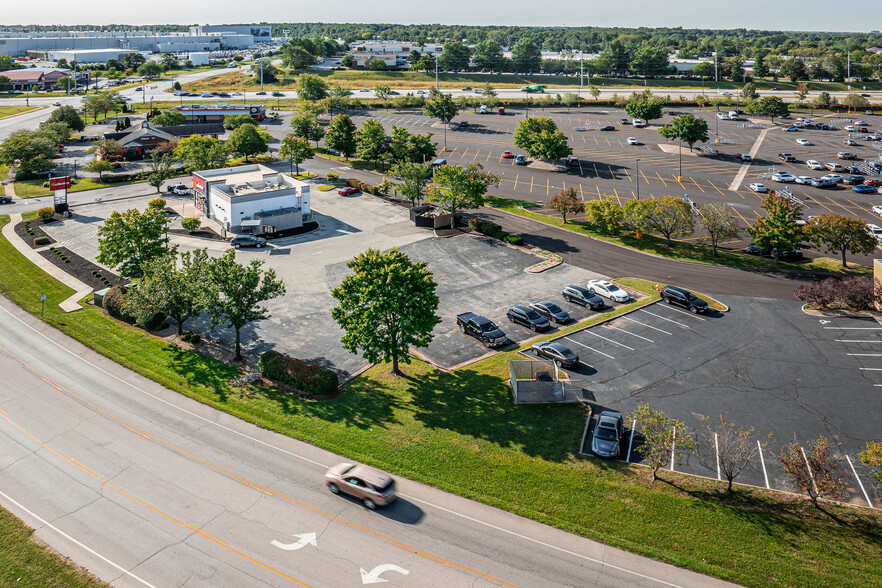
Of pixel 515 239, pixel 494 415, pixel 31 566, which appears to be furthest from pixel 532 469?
pixel 515 239

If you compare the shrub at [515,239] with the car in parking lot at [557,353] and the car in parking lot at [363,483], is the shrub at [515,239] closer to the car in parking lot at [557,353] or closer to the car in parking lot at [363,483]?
the car in parking lot at [557,353]

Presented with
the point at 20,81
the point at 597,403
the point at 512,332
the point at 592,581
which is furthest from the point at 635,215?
the point at 20,81

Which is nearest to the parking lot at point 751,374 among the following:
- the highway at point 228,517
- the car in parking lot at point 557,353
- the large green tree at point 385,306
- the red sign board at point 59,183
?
the car in parking lot at point 557,353

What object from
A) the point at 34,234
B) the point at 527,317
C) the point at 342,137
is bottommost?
the point at 527,317

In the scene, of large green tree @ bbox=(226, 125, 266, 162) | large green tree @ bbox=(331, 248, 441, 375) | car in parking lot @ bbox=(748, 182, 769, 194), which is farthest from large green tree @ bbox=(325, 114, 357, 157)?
large green tree @ bbox=(331, 248, 441, 375)

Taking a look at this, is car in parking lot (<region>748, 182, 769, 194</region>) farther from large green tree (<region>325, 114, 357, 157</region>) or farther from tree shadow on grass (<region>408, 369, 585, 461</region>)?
large green tree (<region>325, 114, 357, 157</region>)

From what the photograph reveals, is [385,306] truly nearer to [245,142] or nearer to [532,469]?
[532,469]
